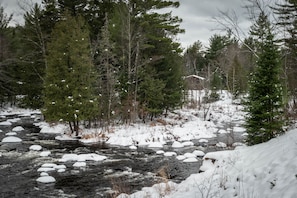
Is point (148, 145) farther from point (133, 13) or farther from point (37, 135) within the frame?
point (133, 13)

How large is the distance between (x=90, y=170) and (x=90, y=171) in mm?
159

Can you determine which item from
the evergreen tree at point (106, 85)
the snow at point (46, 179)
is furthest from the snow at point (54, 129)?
the snow at point (46, 179)

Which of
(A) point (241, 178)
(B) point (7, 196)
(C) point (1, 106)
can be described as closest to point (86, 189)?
(B) point (7, 196)

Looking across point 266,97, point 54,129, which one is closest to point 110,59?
point 54,129

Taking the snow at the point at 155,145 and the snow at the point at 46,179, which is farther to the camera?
the snow at the point at 155,145

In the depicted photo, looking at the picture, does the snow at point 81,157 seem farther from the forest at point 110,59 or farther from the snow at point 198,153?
the forest at point 110,59

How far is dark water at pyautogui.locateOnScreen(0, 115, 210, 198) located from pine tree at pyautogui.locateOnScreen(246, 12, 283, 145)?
141 inches

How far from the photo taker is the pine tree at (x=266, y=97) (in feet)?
33.1

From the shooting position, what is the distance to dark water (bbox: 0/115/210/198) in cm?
1012

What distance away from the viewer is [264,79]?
1011 centimetres

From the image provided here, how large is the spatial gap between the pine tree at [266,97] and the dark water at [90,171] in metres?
3.57

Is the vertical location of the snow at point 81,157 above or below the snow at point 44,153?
below

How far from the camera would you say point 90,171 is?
12.7 metres

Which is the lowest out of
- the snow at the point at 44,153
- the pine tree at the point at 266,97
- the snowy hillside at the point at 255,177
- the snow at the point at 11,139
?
the snow at the point at 44,153
